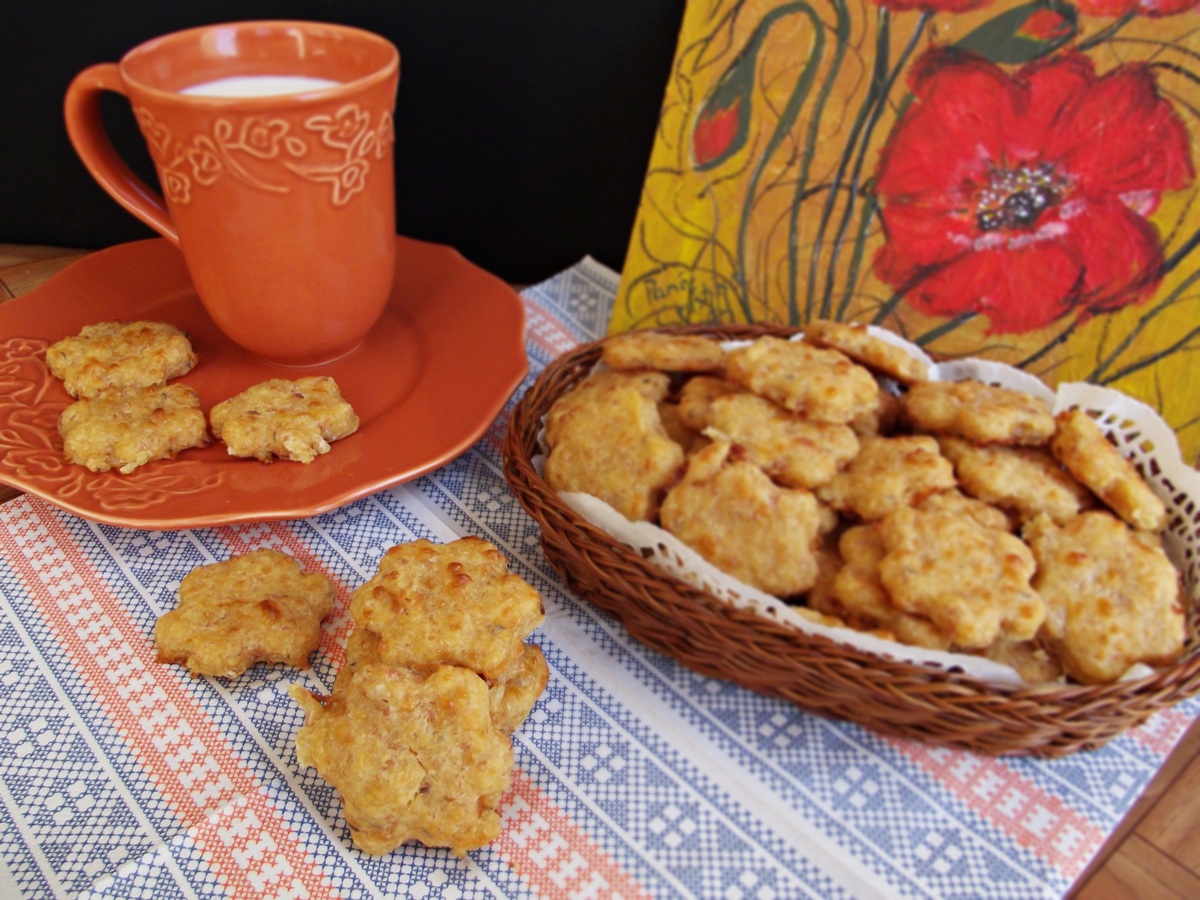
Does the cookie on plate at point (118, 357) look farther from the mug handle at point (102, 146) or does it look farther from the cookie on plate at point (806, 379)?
the cookie on plate at point (806, 379)

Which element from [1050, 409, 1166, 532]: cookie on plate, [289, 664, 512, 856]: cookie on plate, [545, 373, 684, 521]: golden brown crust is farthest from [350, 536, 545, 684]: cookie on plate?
[1050, 409, 1166, 532]: cookie on plate

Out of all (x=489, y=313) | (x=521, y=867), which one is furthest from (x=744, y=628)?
(x=489, y=313)

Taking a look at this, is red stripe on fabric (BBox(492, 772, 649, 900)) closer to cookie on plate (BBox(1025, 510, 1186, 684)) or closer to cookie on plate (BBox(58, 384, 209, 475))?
cookie on plate (BBox(1025, 510, 1186, 684))

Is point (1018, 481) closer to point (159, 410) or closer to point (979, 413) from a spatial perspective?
point (979, 413)

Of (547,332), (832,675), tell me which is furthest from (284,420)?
(832,675)

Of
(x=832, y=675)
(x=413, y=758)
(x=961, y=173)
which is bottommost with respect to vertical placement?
(x=413, y=758)

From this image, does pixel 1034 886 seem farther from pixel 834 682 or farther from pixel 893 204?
pixel 893 204

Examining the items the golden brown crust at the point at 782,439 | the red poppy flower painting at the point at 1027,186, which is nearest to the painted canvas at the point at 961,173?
the red poppy flower painting at the point at 1027,186
